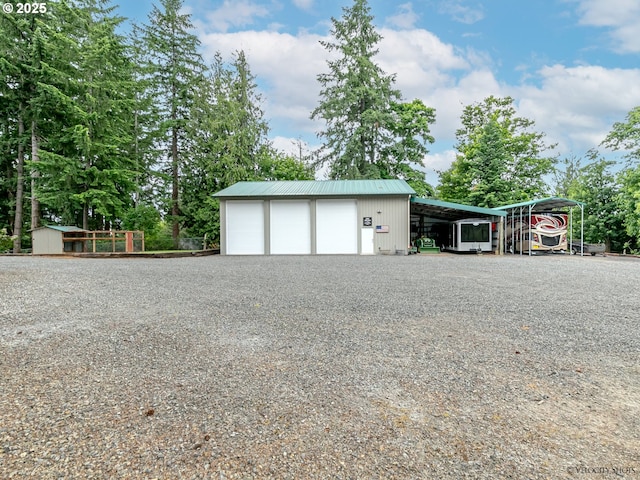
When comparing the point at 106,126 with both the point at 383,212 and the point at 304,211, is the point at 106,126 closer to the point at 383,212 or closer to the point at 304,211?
the point at 304,211

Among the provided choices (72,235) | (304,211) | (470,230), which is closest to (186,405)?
(304,211)

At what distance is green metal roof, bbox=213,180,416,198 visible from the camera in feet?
48.7

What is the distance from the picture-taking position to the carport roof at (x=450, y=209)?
15000 millimetres

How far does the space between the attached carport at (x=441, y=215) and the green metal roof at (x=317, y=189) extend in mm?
1307

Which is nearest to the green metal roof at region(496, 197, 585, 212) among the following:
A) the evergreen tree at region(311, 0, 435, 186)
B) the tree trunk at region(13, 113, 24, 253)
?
the evergreen tree at region(311, 0, 435, 186)

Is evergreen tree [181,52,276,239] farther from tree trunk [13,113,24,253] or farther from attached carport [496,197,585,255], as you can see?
attached carport [496,197,585,255]

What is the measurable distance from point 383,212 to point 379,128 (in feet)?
33.7

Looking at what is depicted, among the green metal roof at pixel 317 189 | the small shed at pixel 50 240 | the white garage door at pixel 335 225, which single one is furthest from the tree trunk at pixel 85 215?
the white garage door at pixel 335 225

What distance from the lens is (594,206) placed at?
18750 mm

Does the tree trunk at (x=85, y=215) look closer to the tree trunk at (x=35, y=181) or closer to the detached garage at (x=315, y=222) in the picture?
the tree trunk at (x=35, y=181)

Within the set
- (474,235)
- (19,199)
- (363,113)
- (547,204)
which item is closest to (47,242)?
(19,199)

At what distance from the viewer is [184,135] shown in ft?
73.2

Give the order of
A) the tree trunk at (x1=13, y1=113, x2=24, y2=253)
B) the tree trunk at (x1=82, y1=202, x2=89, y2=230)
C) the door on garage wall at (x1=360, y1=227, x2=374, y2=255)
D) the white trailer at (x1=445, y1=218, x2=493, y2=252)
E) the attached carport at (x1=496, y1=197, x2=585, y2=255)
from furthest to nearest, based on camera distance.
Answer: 1. the tree trunk at (x1=82, y1=202, x2=89, y2=230)
2. the tree trunk at (x1=13, y1=113, x2=24, y2=253)
3. the white trailer at (x1=445, y1=218, x2=493, y2=252)
4. the door on garage wall at (x1=360, y1=227, x2=374, y2=255)
5. the attached carport at (x1=496, y1=197, x2=585, y2=255)

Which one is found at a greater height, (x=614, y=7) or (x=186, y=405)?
(x=614, y=7)
